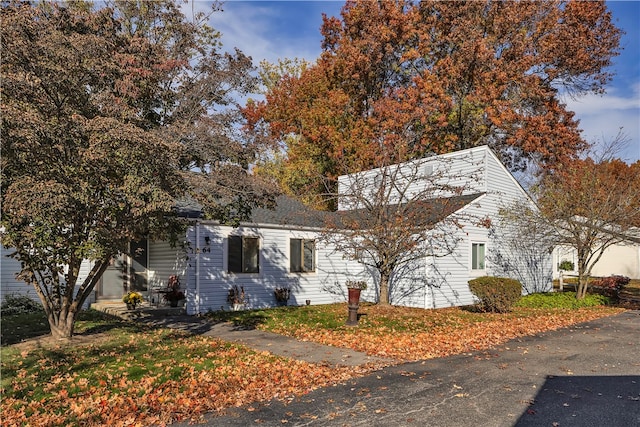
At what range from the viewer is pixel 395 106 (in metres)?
28.1

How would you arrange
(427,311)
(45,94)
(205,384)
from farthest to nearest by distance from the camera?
(427,311) → (45,94) → (205,384)

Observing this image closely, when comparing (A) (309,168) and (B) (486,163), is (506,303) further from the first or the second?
(A) (309,168)

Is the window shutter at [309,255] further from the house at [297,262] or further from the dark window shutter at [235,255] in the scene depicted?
the dark window shutter at [235,255]

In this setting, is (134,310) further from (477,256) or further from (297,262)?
(477,256)

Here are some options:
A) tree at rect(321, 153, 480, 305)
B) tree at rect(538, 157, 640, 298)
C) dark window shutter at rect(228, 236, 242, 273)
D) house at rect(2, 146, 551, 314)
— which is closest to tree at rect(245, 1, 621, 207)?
house at rect(2, 146, 551, 314)

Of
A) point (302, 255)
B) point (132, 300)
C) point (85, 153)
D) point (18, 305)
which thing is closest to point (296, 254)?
point (302, 255)

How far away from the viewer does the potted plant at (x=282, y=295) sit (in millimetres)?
16484

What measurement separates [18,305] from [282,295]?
8.25 metres

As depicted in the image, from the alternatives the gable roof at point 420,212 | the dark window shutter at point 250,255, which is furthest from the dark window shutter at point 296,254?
the gable roof at point 420,212

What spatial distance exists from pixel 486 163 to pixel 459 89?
1252 cm

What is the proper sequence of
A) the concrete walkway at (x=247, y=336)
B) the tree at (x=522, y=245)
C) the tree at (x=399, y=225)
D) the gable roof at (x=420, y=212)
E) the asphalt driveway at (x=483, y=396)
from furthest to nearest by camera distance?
the tree at (x=522, y=245) → the gable roof at (x=420, y=212) → the tree at (x=399, y=225) → the concrete walkway at (x=247, y=336) → the asphalt driveway at (x=483, y=396)

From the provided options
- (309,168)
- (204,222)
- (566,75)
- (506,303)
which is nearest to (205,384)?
(204,222)

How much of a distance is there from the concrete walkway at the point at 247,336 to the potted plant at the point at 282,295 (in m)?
3.39

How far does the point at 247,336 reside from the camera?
11.1 metres
